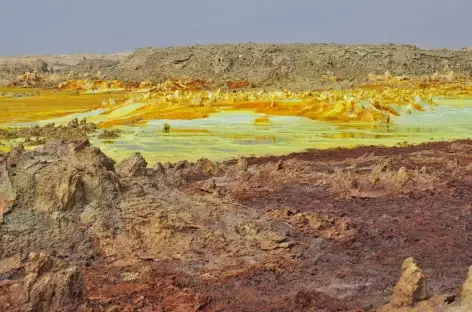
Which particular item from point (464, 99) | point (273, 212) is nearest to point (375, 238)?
point (273, 212)

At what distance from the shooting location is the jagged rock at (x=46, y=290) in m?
5.34

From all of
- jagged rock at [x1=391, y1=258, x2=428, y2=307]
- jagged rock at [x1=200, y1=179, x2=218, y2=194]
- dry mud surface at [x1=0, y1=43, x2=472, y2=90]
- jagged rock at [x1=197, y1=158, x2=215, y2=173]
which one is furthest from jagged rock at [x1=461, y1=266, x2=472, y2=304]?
dry mud surface at [x1=0, y1=43, x2=472, y2=90]

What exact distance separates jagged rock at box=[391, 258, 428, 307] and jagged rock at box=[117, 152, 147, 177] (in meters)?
5.45

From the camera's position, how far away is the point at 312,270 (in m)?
6.84

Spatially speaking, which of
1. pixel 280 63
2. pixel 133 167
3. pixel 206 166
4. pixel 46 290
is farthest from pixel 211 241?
pixel 280 63

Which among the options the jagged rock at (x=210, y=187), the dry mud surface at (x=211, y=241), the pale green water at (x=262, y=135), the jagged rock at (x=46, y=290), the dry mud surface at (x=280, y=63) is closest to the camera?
the jagged rock at (x=46, y=290)

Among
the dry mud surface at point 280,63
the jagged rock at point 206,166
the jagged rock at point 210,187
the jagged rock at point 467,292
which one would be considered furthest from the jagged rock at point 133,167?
the dry mud surface at point 280,63

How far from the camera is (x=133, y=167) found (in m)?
10.0

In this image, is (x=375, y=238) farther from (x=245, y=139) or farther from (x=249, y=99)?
(x=249, y=99)

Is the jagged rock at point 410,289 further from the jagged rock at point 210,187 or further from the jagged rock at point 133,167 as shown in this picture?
the jagged rock at point 133,167

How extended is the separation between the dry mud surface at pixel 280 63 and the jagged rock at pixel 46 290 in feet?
180

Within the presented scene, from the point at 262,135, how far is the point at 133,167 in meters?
13.4

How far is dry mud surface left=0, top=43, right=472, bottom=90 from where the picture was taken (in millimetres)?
65062

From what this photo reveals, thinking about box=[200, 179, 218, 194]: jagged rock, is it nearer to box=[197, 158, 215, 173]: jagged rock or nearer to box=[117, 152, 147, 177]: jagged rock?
box=[117, 152, 147, 177]: jagged rock
